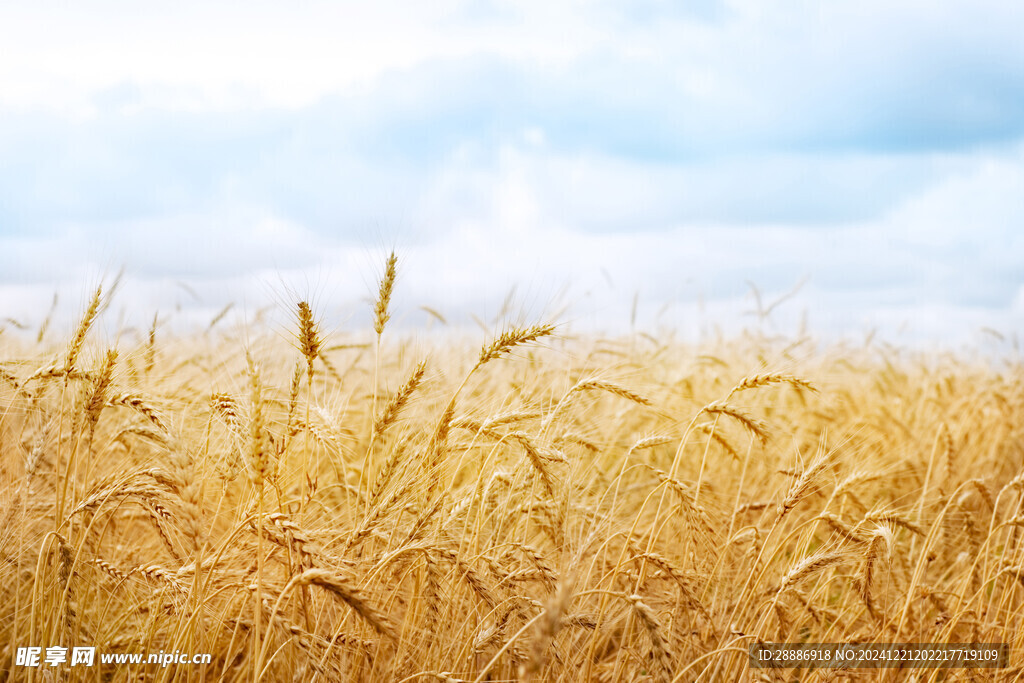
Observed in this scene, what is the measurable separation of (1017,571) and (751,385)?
1.17m

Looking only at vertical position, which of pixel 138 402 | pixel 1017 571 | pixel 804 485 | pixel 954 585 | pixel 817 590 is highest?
pixel 138 402

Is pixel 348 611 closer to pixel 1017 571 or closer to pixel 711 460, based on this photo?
pixel 1017 571

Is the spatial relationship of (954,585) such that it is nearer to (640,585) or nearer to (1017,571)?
(1017,571)

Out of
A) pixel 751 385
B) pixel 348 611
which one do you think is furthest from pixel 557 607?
pixel 751 385

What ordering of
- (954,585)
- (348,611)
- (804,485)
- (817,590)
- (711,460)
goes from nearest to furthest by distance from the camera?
1. (348,611)
2. (804,485)
3. (817,590)
4. (954,585)
5. (711,460)

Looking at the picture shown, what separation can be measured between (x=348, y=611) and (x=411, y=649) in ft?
1.16

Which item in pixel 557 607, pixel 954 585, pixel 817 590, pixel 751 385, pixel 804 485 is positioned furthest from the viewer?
pixel 954 585

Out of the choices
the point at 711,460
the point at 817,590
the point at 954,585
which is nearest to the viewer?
the point at 817,590

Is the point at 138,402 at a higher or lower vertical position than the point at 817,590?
higher

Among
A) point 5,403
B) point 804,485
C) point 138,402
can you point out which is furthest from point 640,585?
point 5,403

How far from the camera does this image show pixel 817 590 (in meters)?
2.97

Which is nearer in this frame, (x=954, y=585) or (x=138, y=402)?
(x=138, y=402)

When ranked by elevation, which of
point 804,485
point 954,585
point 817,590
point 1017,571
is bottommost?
point 954,585

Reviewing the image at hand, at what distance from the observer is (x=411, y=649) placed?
92.7 inches
